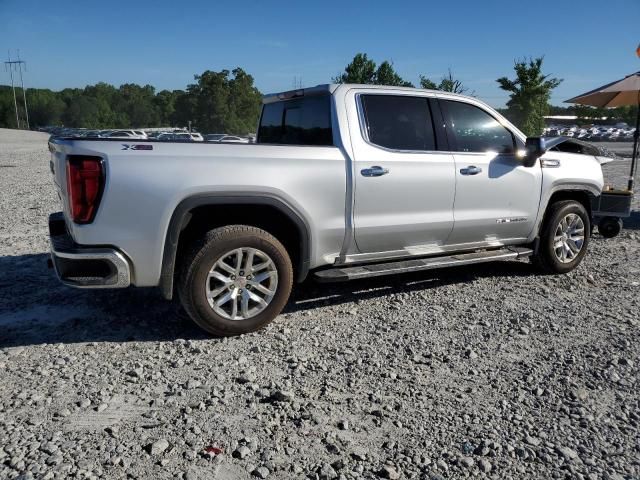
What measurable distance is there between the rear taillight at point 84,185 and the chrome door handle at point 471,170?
3.06 meters

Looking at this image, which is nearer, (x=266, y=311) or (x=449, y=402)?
(x=449, y=402)

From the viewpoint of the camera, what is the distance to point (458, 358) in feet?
12.6

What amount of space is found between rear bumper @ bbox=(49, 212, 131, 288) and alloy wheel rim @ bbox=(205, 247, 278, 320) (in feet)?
1.98

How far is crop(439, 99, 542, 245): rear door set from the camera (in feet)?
16.5

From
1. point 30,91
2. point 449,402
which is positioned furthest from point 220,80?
point 449,402

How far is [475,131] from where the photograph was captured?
5211mm

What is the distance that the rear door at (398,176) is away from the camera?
14.7ft

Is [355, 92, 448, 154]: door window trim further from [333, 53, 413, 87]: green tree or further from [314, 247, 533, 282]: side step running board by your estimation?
[333, 53, 413, 87]: green tree

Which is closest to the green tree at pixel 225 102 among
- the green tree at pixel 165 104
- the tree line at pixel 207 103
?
the tree line at pixel 207 103

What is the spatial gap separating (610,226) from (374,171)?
4.95m

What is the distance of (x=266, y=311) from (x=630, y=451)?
98.8 inches

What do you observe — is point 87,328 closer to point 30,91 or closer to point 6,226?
point 6,226

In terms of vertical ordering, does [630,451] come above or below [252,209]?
below

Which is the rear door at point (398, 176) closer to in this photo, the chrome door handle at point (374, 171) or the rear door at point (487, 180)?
the chrome door handle at point (374, 171)
